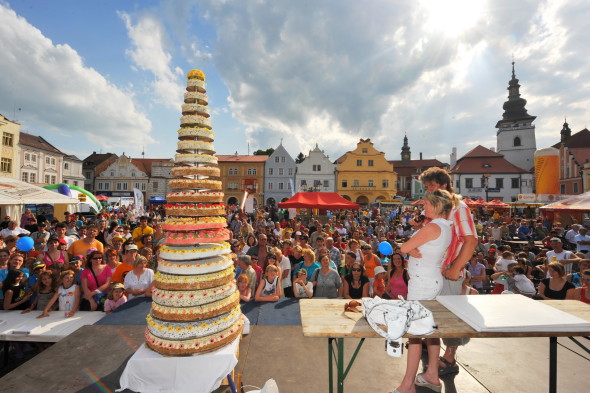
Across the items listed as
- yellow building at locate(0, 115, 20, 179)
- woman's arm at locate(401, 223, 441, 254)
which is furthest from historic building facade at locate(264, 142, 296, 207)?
woman's arm at locate(401, 223, 441, 254)

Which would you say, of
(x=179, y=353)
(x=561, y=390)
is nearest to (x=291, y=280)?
(x=179, y=353)

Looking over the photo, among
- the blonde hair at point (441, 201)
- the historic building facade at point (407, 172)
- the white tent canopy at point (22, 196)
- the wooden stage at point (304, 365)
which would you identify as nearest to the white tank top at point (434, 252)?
the blonde hair at point (441, 201)

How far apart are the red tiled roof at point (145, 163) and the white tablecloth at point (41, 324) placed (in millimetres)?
57295

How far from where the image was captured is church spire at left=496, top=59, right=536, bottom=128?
Answer: 5666 centimetres

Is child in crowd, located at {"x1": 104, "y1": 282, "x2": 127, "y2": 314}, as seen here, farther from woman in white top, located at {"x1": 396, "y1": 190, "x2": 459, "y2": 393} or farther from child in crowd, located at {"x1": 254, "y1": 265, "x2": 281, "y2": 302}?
woman in white top, located at {"x1": 396, "y1": 190, "x2": 459, "y2": 393}

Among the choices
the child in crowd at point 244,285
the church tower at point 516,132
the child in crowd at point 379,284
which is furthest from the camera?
the church tower at point 516,132

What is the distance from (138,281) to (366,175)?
46323mm

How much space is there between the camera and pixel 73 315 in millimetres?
5840

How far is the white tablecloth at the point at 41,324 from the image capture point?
16.5 feet

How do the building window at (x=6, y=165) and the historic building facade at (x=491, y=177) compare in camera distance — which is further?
the historic building facade at (x=491, y=177)

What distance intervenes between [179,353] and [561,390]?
464cm

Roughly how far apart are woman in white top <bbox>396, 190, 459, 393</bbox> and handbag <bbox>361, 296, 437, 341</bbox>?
0.67 meters

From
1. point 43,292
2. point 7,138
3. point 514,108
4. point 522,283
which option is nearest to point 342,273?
point 522,283

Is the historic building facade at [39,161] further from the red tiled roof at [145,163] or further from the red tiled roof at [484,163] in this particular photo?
the red tiled roof at [484,163]
